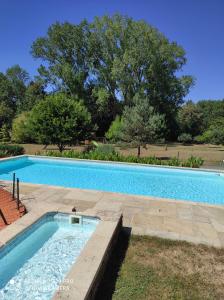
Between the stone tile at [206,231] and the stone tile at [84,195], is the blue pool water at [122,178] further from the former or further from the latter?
the stone tile at [206,231]

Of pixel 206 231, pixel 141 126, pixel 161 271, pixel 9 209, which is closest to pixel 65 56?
pixel 141 126

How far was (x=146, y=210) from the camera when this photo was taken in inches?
268

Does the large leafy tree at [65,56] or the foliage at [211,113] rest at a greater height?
the large leafy tree at [65,56]

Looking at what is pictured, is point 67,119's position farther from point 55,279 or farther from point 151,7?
point 55,279

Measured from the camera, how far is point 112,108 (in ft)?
108

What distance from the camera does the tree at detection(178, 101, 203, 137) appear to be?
36.8 metres

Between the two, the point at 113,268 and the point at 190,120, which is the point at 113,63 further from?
the point at 113,268

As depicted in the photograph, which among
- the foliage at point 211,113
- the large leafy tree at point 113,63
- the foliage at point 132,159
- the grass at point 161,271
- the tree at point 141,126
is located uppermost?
the large leafy tree at point 113,63

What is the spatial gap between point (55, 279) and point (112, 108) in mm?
30140

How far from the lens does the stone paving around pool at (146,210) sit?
18.0ft

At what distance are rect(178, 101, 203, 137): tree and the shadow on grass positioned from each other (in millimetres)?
32918

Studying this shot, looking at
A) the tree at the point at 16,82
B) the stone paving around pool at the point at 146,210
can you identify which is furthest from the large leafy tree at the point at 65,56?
the stone paving around pool at the point at 146,210

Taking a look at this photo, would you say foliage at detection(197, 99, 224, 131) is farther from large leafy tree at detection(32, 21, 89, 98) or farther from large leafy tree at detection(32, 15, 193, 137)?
large leafy tree at detection(32, 21, 89, 98)

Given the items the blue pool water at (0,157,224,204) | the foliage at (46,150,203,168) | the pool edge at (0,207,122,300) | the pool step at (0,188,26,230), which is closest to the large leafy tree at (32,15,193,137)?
the foliage at (46,150,203,168)
